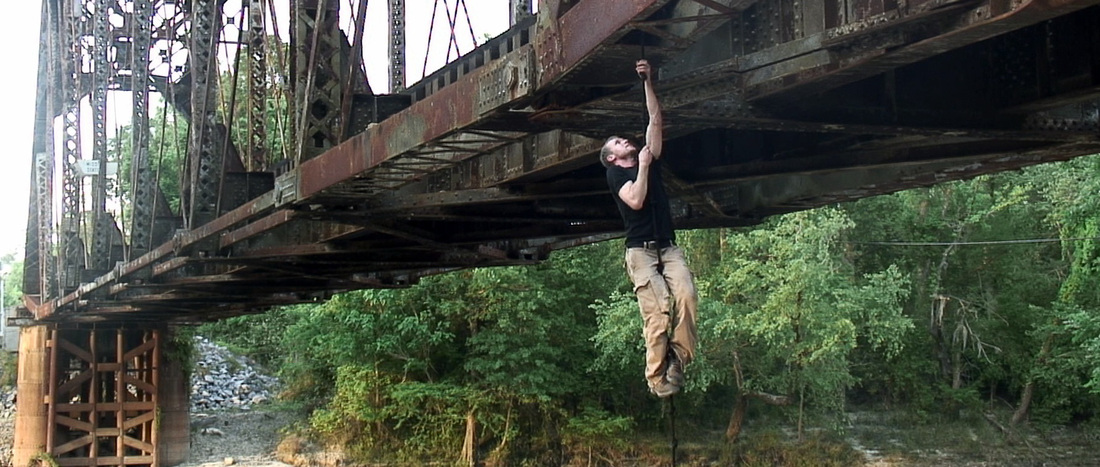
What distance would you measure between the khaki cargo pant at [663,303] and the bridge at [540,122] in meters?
1.28

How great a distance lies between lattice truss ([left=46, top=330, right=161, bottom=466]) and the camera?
115 ft

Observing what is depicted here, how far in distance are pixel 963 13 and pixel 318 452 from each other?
111ft

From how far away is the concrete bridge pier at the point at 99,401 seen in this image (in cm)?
3481

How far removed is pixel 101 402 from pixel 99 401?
1.27ft

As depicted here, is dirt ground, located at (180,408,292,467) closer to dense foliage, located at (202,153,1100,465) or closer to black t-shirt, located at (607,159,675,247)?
dense foliage, located at (202,153,1100,465)

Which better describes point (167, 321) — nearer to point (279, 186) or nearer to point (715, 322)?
point (715, 322)

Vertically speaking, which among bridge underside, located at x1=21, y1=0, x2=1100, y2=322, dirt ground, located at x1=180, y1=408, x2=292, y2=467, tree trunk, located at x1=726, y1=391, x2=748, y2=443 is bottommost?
dirt ground, located at x1=180, y1=408, x2=292, y2=467

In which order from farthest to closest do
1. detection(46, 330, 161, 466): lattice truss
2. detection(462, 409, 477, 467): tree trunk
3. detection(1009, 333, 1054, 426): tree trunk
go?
1. detection(1009, 333, 1054, 426): tree trunk
2. detection(46, 330, 161, 466): lattice truss
3. detection(462, 409, 477, 467): tree trunk

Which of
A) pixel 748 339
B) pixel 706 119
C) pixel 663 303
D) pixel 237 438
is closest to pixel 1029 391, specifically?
pixel 748 339

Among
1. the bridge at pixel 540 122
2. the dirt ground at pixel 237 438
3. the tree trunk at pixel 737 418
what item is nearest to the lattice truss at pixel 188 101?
the bridge at pixel 540 122

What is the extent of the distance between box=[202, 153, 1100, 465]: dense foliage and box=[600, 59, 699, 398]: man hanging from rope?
84.3ft

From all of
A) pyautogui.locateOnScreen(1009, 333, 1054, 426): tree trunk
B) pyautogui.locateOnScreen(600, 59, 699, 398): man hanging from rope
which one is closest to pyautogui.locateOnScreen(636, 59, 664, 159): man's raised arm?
pyautogui.locateOnScreen(600, 59, 699, 398): man hanging from rope

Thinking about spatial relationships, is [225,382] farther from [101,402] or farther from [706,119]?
[706,119]

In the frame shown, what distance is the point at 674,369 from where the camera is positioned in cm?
590
